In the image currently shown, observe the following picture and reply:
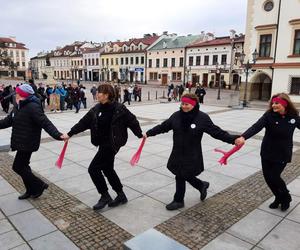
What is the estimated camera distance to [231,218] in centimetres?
400

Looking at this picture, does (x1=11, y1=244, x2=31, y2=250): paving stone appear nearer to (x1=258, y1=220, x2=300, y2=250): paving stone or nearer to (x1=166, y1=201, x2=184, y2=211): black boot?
(x1=166, y1=201, x2=184, y2=211): black boot

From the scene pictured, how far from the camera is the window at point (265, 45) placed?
24872 mm

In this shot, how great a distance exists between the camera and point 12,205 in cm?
434

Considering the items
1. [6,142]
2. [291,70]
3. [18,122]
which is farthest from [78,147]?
[291,70]

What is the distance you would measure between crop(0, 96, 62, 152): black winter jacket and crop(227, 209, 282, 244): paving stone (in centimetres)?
269

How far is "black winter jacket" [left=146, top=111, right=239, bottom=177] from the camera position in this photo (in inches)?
153

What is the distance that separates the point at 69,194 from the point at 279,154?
10.7 ft

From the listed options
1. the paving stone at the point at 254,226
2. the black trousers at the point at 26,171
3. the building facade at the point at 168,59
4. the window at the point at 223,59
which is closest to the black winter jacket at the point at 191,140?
the paving stone at the point at 254,226

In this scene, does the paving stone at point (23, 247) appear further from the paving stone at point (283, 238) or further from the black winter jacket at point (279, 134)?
the black winter jacket at point (279, 134)

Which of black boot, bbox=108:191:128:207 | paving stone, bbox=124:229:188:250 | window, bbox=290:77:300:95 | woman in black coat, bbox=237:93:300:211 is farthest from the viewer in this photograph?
window, bbox=290:77:300:95

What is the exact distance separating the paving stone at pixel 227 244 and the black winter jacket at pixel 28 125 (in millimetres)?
2416

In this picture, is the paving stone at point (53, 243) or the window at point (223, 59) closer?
the paving stone at point (53, 243)

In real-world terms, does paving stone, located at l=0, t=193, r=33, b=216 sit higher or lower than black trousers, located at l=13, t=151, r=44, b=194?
lower

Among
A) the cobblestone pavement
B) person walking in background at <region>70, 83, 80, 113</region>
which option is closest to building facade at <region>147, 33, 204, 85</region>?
person walking in background at <region>70, 83, 80, 113</region>
